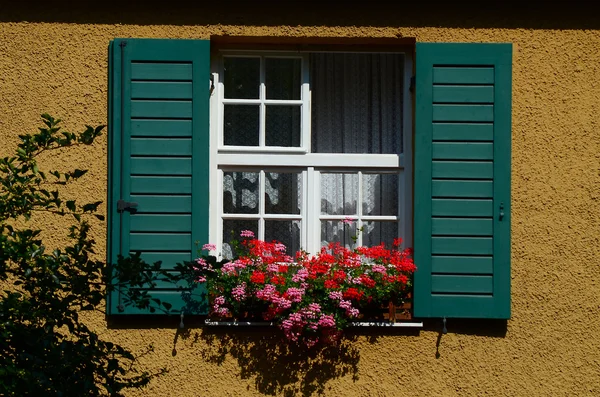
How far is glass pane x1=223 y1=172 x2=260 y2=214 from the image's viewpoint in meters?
5.87

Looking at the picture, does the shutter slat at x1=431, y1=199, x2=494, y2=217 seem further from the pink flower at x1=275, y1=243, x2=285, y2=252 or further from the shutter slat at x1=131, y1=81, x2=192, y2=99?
the shutter slat at x1=131, y1=81, x2=192, y2=99

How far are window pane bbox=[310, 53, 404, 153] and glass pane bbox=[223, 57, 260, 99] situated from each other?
360 mm

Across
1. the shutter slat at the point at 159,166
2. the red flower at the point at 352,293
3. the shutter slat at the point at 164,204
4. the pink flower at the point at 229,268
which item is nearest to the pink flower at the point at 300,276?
the red flower at the point at 352,293

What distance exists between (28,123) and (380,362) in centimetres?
248

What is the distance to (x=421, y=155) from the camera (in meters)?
5.57

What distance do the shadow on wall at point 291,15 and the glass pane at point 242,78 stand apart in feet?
1.03

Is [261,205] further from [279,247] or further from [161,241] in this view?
[161,241]

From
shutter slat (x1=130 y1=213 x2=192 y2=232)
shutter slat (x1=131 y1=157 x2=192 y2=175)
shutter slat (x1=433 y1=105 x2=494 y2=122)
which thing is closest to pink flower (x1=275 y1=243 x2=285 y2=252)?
shutter slat (x1=130 y1=213 x2=192 y2=232)

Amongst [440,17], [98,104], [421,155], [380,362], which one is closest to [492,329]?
[380,362]

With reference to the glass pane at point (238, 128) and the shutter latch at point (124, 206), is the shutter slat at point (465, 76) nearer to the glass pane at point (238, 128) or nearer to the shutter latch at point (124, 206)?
the glass pane at point (238, 128)

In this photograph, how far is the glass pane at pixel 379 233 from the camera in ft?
19.4

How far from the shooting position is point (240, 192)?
5.88 metres

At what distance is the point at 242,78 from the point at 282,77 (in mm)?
247

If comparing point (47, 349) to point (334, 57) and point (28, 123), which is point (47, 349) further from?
point (334, 57)
